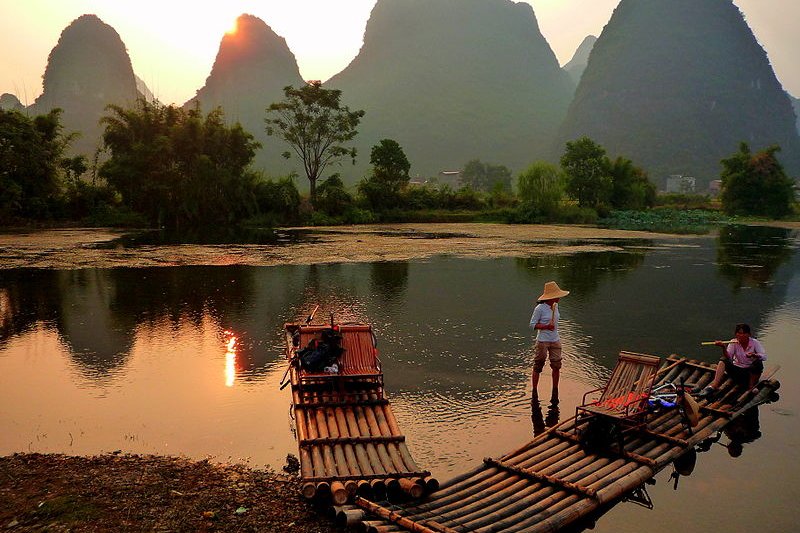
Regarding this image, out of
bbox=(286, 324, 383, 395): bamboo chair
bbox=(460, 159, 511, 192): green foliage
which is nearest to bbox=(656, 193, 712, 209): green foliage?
bbox=(460, 159, 511, 192): green foliage

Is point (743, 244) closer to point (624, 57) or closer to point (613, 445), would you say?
point (613, 445)

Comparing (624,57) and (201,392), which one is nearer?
(201,392)

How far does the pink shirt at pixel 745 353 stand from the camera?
9.13m

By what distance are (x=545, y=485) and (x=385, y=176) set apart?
58370mm

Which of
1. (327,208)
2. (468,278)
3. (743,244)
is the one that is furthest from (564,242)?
(327,208)

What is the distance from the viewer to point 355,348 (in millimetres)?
9438

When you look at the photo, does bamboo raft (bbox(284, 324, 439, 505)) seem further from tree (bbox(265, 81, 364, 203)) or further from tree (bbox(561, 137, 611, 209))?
tree (bbox(561, 137, 611, 209))

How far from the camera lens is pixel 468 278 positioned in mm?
22969

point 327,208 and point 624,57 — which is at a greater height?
point 624,57

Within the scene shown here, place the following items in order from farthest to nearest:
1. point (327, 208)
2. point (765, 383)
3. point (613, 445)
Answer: point (327, 208) < point (765, 383) < point (613, 445)

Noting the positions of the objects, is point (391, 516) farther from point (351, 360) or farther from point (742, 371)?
point (742, 371)

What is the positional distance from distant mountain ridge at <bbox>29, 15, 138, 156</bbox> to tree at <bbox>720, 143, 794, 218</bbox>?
142 metres

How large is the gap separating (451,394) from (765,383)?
4.71 meters

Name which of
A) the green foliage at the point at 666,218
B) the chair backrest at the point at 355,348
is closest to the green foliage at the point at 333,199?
the green foliage at the point at 666,218
